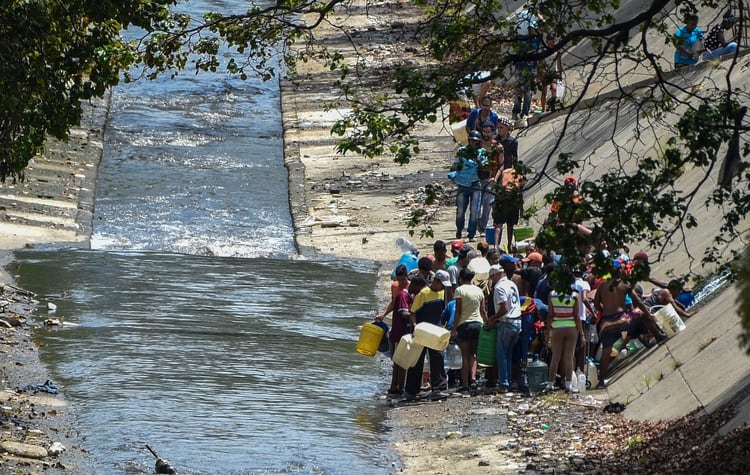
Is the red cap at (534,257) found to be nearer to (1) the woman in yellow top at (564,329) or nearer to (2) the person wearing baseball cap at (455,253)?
(2) the person wearing baseball cap at (455,253)

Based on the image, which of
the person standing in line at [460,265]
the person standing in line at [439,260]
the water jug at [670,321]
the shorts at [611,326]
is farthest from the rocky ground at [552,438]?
the person standing in line at [439,260]

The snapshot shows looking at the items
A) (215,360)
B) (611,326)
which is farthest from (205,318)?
(611,326)

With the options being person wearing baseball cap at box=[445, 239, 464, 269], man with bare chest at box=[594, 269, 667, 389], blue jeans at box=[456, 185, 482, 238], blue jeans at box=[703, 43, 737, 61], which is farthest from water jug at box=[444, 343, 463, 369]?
blue jeans at box=[703, 43, 737, 61]

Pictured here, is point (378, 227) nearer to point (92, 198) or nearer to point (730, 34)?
point (92, 198)

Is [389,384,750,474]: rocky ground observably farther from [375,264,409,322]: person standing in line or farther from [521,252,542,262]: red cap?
[521,252,542,262]: red cap

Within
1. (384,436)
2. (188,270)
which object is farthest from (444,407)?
(188,270)

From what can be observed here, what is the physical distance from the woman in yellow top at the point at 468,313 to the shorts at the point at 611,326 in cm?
126

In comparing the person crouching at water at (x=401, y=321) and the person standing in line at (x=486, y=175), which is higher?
the person standing in line at (x=486, y=175)

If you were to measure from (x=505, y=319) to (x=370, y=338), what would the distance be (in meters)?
1.61

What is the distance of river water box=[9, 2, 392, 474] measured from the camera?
535 inches

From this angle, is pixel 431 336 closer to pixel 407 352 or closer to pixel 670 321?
pixel 407 352

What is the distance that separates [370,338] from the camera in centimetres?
1547

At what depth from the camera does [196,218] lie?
24.1 meters

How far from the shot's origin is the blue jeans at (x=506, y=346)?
14812mm
